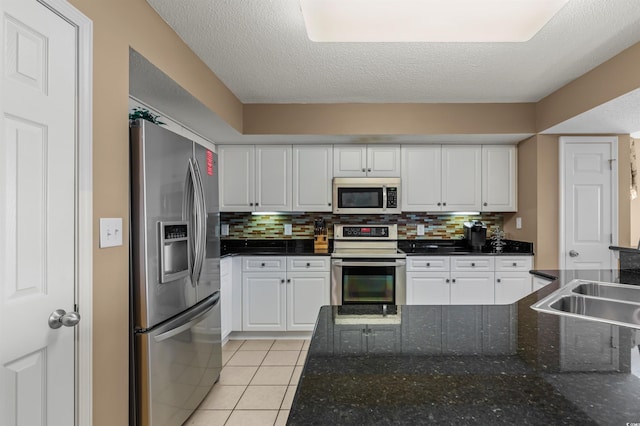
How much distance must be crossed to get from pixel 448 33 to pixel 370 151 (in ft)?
6.62

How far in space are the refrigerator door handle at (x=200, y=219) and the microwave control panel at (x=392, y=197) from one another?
2123 millimetres

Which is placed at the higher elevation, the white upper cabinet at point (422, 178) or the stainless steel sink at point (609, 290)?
the white upper cabinet at point (422, 178)

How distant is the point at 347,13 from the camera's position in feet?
5.57

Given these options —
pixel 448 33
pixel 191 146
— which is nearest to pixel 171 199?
pixel 191 146

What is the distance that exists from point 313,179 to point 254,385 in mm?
2093

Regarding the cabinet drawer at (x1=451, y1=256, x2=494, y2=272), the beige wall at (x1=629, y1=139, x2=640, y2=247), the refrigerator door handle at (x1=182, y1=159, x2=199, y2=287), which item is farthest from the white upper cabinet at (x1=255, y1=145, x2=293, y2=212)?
the beige wall at (x1=629, y1=139, x2=640, y2=247)

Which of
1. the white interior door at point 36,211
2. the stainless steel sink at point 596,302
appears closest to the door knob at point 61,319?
the white interior door at point 36,211

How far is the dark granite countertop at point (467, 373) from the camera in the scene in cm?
64

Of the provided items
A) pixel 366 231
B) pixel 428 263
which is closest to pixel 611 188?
pixel 428 263

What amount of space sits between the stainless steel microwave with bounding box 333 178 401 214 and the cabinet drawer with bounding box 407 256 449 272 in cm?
55

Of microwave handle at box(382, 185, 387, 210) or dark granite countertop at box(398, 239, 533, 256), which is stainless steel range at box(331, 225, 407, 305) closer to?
dark granite countertop at box(398, 239, 533, 256)

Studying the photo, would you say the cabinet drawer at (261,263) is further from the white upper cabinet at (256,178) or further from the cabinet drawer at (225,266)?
the white upper cabinet at (256,178)

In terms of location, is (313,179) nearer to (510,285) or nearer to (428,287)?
(428,287)

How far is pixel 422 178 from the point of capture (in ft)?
12.4
